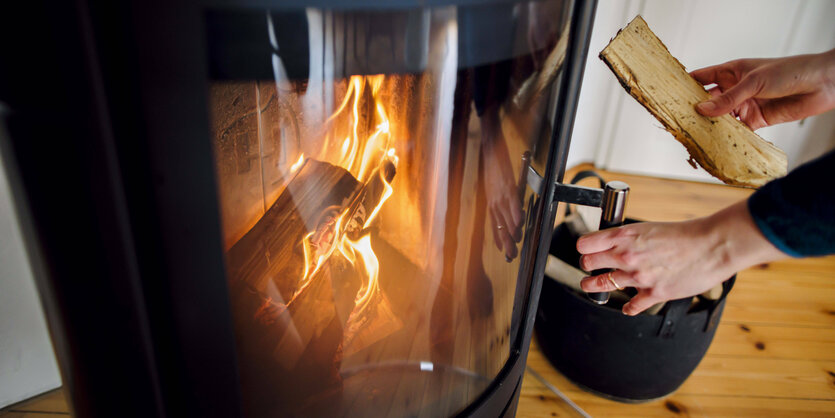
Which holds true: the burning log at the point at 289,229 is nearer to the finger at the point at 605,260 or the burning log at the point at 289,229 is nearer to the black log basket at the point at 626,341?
the finger at the point at 605,260

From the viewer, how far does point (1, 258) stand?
84 cm

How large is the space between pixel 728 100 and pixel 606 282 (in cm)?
28

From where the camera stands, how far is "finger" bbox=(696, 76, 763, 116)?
68cm

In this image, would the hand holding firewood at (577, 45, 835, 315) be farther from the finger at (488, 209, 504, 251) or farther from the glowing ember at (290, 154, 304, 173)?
the glowing ember at (290, 154, 304, 173)

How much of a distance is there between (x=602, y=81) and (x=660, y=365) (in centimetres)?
138

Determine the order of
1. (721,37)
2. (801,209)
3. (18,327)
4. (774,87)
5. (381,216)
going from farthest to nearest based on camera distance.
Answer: (721,37), (18,327), (774,87), (381,216), (801,209)

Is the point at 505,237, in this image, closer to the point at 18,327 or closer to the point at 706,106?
the point at 706,106

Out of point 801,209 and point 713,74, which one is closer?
point 801,209

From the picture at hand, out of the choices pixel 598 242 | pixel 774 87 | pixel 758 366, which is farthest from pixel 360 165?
pixel 758 366

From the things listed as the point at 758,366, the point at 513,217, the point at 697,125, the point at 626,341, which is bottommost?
the point at 758,366

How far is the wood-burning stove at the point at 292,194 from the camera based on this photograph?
353 mm

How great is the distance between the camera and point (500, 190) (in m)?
0.62

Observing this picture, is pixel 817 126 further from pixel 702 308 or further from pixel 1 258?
pixel 1 258

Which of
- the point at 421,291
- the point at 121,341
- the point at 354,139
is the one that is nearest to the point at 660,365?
the point at 421,291
